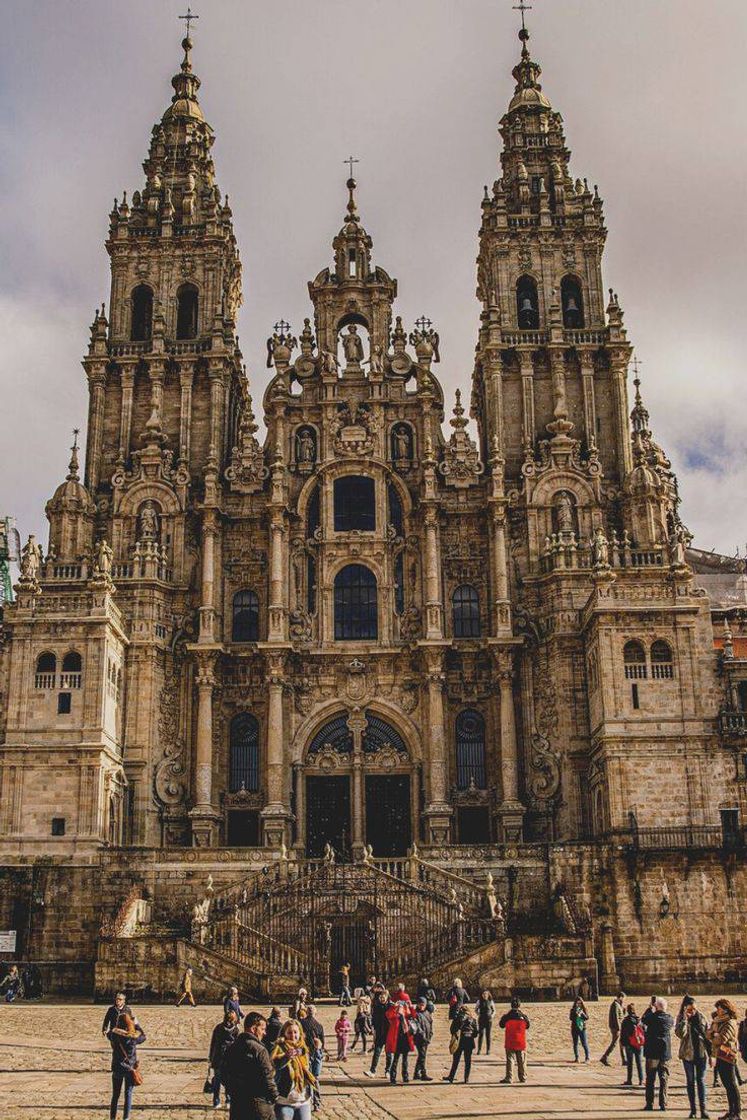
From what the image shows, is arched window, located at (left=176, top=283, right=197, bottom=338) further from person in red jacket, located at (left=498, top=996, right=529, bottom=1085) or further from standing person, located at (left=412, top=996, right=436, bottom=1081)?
person in red jacket, located at (left=498, top=996, right=529, bottom=1085)

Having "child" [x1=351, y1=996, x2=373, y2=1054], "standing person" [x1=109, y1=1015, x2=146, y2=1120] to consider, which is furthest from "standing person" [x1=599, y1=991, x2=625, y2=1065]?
"standing person" [x1=109, y1=1015, x2=146, y2=1120]

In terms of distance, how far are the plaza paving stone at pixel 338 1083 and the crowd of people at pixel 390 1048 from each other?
343 millimetres

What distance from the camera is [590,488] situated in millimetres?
48938

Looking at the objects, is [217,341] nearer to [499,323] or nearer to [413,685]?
[499,323]

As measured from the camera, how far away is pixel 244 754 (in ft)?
156

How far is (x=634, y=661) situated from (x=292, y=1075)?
31164 mm

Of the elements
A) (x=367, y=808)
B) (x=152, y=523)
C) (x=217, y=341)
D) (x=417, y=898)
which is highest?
(x=217, y=341)

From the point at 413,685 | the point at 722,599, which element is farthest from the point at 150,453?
the point at 722,599

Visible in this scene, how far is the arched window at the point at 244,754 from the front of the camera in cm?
4716

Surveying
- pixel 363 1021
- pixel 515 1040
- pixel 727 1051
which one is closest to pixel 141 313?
pixel 363 1021

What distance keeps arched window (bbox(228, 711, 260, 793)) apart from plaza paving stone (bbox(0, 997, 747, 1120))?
691 inches

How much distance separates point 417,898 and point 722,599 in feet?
106

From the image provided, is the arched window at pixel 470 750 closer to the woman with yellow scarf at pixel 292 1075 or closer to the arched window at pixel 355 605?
the arched window at pixel 355 605

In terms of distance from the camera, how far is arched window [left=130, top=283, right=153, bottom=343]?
53562 mm
